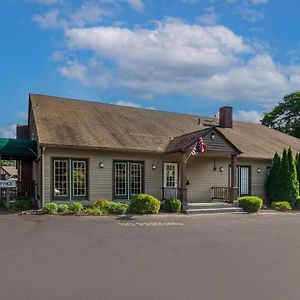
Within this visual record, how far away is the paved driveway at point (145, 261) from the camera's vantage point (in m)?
6.11

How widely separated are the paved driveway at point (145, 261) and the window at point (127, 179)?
17.9ft

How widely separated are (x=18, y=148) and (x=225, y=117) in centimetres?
1425

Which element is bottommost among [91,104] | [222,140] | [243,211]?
[243,211]

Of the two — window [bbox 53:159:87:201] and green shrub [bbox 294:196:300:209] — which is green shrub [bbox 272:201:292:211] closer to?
green shrub [bbox 294:196:300:209]

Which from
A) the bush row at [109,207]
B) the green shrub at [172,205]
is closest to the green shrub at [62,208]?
the bush row at [109,207]

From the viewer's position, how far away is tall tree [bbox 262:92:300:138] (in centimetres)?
4841

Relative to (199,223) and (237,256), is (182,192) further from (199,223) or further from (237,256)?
(237,256)

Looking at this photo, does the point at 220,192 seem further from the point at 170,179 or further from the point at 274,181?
the point at 274,181

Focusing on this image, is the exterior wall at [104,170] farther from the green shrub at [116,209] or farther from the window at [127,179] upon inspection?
the green shrub at [116,209]

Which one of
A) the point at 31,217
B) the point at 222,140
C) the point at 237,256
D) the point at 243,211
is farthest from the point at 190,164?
the point at 237,256

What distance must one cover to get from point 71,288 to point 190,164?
16199 millimetres

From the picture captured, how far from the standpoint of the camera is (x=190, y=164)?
2191 centimetres

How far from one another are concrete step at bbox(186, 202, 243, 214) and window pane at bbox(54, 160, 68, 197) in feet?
18.9

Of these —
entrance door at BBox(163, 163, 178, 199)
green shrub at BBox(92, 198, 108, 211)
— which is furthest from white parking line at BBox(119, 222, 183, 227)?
entrance door at BBox(163, 163, 178, 199)
